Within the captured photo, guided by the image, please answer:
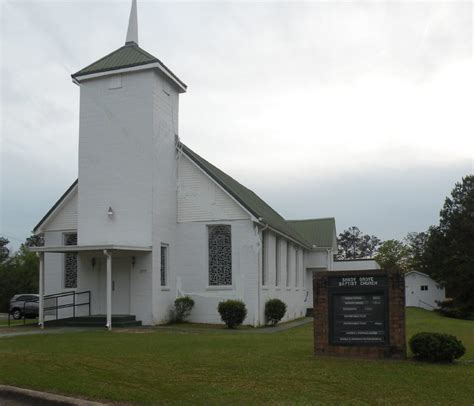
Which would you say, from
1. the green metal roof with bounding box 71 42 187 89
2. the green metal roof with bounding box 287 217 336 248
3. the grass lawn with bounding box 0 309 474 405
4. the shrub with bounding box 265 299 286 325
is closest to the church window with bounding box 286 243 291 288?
the shrub with bounding box 265 299 286 325

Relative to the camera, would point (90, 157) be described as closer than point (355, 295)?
No

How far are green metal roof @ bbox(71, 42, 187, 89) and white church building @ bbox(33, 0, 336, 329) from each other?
48 millimetres

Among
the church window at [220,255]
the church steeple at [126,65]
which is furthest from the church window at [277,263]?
the church steeple at [126,65]

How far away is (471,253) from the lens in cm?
4922

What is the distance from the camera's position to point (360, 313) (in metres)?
12.1

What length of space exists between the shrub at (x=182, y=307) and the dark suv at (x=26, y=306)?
555 inches

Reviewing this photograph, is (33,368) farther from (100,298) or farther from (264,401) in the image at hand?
(100,298)

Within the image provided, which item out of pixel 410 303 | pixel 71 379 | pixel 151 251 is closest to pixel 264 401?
pixel 71 379

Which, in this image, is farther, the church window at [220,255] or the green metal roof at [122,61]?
the church window at [220,255]

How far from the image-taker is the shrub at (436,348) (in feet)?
36.6

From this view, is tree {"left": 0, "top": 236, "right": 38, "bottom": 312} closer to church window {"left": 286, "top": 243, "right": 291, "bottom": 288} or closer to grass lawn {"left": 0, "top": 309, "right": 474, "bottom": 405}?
church window {"left": 286, "top": 243, "right": 291, "bottom": 288}

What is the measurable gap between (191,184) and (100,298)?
608 cm

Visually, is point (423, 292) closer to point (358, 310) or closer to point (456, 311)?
point (456, 311)

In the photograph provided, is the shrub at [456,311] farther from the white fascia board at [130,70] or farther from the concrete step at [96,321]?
the white fascia board at [130,70]
